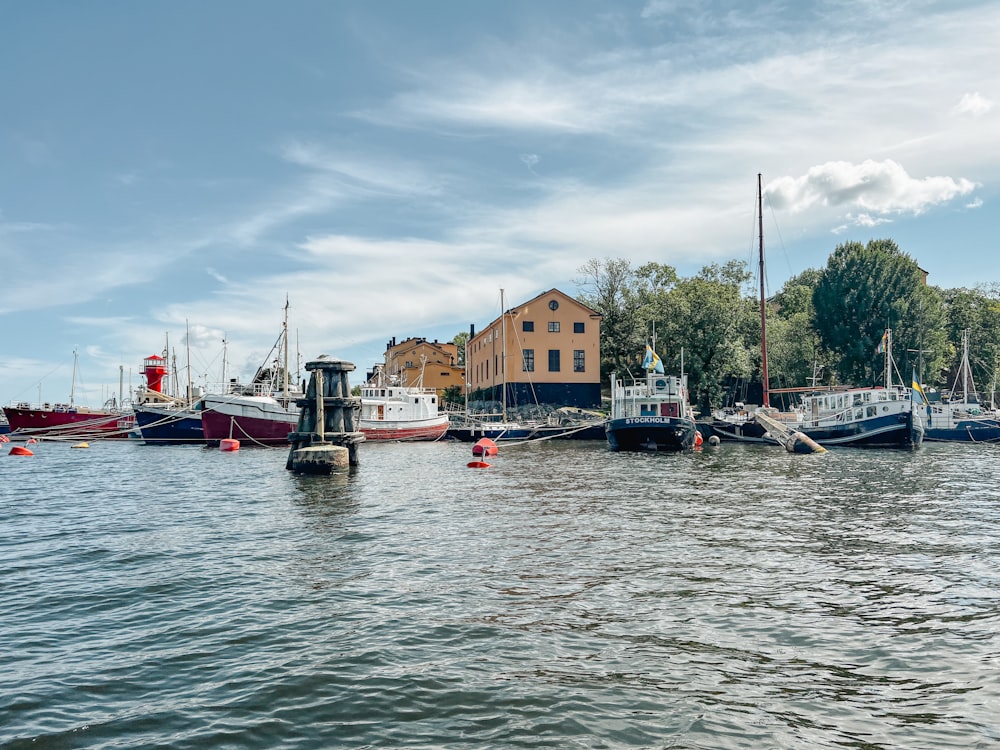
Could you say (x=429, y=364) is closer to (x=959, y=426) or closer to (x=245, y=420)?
(x=245, y=420)

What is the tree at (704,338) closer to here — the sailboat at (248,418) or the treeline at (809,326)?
the treeline at (809,326)

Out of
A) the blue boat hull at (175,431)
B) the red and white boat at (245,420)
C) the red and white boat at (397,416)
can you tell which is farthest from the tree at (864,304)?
the blue boat hull at (175,431)

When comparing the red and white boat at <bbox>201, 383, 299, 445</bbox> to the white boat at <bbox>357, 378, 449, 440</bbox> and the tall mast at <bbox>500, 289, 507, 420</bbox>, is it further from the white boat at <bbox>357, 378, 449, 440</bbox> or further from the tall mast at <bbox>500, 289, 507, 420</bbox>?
the tall mast at <bbox>500, 289, 507, 420</bbox>

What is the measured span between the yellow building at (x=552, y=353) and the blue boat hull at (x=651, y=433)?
23.4 meters

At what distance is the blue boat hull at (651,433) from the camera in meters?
44.1

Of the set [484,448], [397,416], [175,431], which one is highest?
[397,416]

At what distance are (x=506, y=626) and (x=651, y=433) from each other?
36.4 m

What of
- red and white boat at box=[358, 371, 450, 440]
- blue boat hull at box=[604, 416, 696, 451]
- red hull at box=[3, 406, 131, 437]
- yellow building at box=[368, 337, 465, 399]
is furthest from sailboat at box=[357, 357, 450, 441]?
yellow building at box=[368, 337, 465, 399]

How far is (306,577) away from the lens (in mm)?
12586

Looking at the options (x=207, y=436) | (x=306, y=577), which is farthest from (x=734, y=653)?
(x=207, y=436)

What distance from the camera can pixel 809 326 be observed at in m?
72.7

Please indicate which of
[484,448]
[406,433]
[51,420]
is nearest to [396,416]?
[406,433]

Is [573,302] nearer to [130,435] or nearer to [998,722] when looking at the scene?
[130,435]

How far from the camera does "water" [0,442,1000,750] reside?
6.86m
